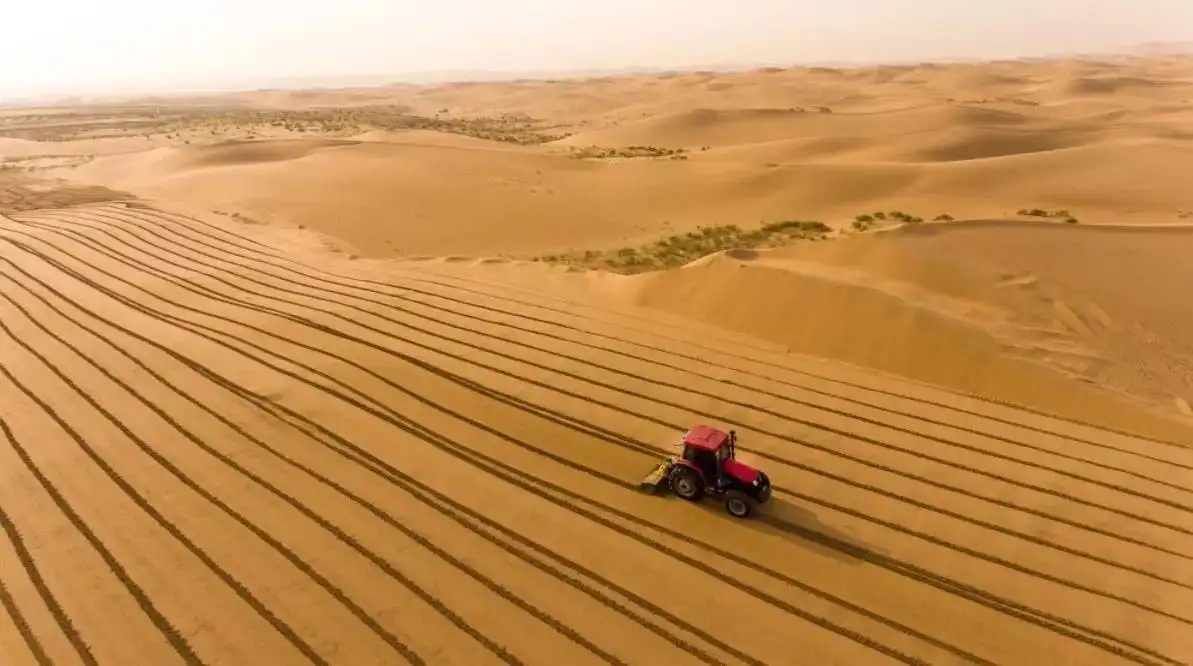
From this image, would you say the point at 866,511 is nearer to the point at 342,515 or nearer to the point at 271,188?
the point at 342,515

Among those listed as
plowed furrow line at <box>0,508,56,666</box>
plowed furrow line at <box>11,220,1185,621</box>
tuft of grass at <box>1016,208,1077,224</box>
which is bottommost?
plowed furrow line at <box>11,220,1185,621</box>

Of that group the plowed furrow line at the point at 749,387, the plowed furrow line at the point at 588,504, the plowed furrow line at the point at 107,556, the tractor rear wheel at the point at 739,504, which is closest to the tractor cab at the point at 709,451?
the tractor rear wheel at the point at 739,504

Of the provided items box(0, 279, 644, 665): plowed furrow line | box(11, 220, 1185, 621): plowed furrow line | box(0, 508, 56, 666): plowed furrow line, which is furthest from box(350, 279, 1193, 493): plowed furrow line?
box(0, 508, 56, 666): plowed furrow line

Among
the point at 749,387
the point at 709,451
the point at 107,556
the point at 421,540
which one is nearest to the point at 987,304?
the point at 749,387

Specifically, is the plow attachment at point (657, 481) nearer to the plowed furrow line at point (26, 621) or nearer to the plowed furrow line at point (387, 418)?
the plowed furrow line at point (387, 418)

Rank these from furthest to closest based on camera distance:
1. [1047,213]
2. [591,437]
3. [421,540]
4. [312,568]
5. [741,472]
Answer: [1047,213]
[591,437]
[741,472]
[421,540]
[312,568]

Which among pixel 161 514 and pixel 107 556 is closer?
pixel 107 556

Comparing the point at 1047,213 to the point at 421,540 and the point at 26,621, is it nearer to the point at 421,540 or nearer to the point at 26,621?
the point at 421,540

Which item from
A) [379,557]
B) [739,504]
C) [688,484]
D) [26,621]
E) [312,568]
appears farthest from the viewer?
[688,484]

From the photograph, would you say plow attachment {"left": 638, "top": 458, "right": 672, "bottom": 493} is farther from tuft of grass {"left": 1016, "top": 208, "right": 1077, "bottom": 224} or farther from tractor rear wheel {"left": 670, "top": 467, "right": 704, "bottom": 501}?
tuft of grass {"left": 1016, "top": 208, "right": 1077, "bottom": 224}
